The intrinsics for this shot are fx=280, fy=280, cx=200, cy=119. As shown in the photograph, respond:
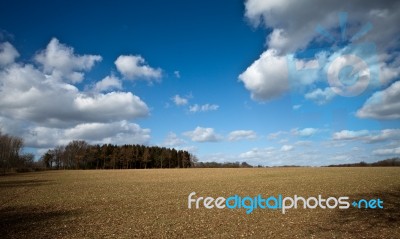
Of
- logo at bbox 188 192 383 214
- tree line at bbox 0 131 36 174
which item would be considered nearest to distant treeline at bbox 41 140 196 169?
tree line at bbox 0 131 36 174

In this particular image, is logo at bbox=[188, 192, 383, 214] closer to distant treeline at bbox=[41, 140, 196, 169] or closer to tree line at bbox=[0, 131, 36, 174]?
tree line at bbox=[0, 131, 36, 174]

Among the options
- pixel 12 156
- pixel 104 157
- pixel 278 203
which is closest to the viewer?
pixel 278 203

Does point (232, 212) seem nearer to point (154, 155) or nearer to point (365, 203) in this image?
point (365, 203)

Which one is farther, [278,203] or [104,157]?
[104,157]

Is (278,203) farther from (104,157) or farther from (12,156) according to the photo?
(104,157)

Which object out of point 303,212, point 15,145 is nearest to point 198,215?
point 303,212

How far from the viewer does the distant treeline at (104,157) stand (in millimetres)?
156375

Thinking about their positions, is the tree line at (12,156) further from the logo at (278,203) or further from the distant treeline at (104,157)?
the logo at (278,203)

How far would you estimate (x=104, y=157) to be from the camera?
157000 millimetres

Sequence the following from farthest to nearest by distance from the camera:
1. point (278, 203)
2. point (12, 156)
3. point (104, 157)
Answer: point (104, 157) < point (12, 156) < point (278, 203)

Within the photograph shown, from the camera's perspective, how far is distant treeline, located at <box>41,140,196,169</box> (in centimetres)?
15638

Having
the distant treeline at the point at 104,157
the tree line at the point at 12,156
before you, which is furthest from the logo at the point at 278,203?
the distant treeline at the point at 104,157

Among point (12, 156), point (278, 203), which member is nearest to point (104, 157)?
point (12, 156)

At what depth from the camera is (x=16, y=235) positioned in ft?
47.4
